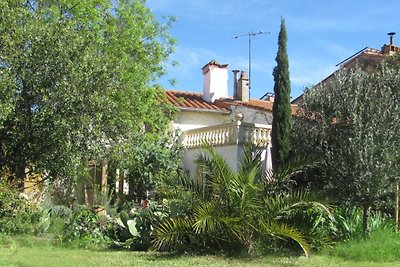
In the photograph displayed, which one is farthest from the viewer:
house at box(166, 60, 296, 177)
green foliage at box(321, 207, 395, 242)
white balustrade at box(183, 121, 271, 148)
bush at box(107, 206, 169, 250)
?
house at box(166, 60, 296, 177)

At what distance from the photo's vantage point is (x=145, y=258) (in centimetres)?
1122

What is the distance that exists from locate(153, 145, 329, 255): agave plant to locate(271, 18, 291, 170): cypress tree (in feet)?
8.30

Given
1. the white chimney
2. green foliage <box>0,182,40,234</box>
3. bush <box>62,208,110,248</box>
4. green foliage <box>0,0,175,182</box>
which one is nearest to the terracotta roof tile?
the white chimney

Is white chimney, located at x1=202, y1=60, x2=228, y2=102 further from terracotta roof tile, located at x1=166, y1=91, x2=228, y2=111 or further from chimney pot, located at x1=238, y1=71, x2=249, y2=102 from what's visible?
chimney pot, located at x1=238, y1=71, x2=249, y2=102

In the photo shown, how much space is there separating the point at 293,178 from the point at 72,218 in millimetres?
5914

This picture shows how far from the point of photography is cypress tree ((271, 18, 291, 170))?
49.9 feet

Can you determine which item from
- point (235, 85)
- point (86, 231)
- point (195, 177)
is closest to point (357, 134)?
point (195, 177)

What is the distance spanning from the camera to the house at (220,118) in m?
18.4

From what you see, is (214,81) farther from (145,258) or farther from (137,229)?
(145,258)

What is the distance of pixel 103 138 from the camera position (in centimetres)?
1446

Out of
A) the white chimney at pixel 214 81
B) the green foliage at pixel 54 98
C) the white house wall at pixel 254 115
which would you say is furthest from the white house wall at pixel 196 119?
the green foliage at pixel 54 98

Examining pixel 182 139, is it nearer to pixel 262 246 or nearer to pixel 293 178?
pixel 293 178

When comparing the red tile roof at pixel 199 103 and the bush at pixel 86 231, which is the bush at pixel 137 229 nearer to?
the bush at pixel 86 231

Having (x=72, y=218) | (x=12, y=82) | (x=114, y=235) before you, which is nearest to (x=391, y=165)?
(x=114, y=235)
